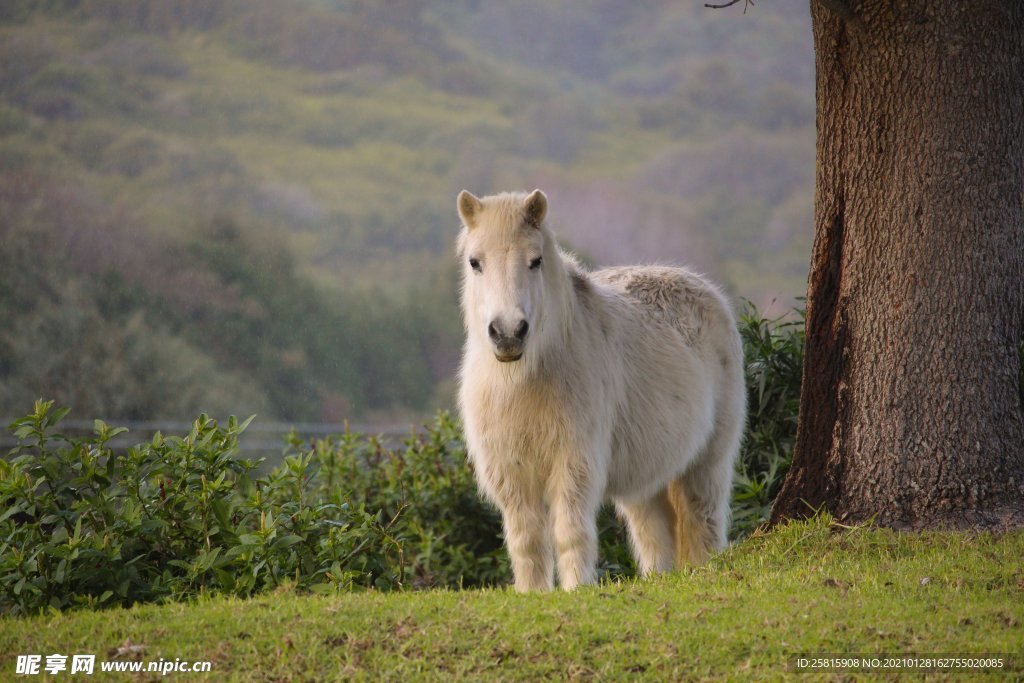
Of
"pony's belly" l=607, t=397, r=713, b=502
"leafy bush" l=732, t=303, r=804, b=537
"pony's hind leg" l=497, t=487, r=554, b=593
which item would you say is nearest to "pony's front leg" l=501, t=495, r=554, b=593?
"pony's hind leg" l=497, t=487, r=554, b=593

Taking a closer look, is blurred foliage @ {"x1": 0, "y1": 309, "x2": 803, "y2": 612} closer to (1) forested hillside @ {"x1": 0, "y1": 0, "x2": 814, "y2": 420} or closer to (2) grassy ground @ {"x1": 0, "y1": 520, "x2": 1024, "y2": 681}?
(2) grassy ground @ {"x1": 0, "y1": 520, "x2": 1024, "y2": 681}

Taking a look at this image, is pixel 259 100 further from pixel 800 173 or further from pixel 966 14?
pixel 966 14

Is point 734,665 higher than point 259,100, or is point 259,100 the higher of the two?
point 259,100

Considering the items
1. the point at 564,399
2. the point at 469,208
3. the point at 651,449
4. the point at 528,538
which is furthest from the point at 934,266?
the point at 528,538

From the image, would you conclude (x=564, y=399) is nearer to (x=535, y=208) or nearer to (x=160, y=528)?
(x=535, y=208)

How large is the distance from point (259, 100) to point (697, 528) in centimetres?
2882

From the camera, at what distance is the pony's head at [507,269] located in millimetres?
4535

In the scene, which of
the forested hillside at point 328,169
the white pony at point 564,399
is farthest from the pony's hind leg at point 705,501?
the forested hillside at point 328,169

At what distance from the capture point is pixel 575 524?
498cm

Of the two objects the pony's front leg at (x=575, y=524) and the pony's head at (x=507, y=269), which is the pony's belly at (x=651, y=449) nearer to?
the pony's front leg at (x=575, y=524)

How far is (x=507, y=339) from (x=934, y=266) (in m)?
2.21

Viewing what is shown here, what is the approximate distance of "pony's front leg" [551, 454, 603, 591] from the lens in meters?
4.96

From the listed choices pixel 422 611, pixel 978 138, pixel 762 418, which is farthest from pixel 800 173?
pixel 422 611

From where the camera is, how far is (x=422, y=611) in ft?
13.1
